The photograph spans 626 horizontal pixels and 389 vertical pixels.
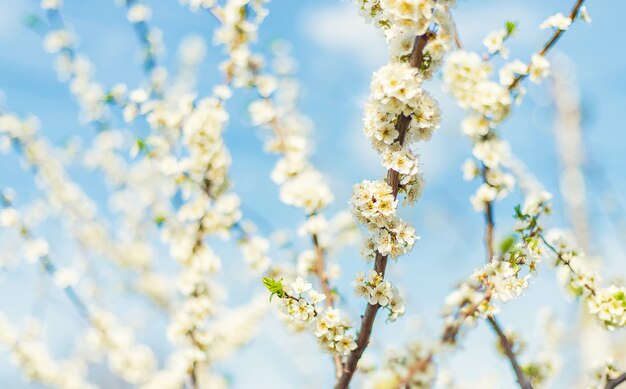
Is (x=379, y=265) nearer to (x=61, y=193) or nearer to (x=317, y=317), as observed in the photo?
(x=317, y=317)

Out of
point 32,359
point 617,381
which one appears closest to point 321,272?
point 617,381

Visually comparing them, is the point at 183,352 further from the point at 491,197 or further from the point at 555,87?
the point at 555,87

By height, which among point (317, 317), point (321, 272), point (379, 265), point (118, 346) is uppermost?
point (118, 346)

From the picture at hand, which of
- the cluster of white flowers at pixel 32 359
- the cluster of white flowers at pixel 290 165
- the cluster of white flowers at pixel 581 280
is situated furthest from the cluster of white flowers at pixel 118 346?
the cluster of white flowers at pixel 581 280

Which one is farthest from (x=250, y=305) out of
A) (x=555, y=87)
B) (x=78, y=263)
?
(x=555, y=87)

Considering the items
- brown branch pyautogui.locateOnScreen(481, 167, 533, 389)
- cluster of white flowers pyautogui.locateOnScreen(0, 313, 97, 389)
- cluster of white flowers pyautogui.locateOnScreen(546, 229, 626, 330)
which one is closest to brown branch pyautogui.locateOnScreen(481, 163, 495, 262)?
brown branch pyautogui.locateOnScreen(481, 167, 533, 389)

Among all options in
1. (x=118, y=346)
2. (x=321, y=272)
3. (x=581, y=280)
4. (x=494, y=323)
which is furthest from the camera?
(x=118, y=346)

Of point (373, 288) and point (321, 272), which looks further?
point (321, 272)

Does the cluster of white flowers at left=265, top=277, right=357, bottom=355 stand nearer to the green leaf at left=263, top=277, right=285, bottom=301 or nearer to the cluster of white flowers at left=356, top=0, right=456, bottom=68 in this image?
the green leaf at left=263, top=277, right=285, bottom=301
